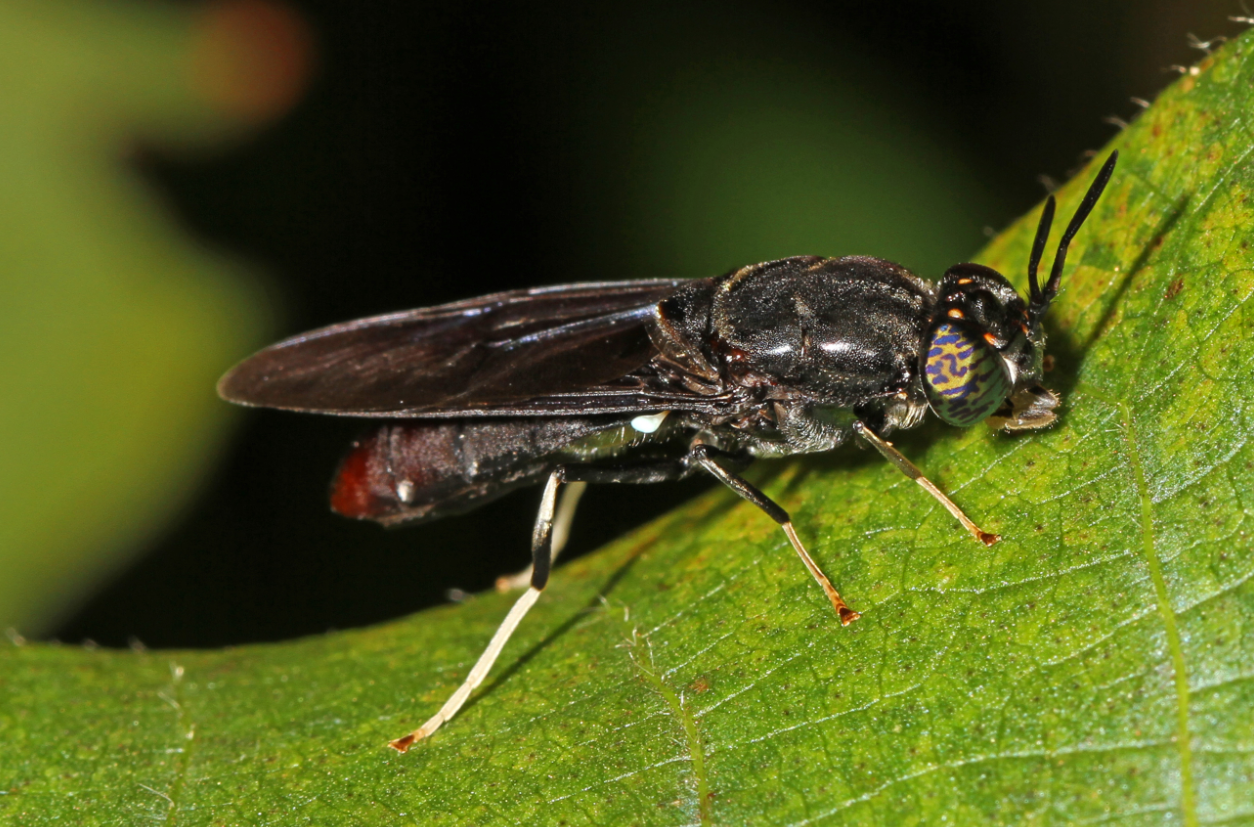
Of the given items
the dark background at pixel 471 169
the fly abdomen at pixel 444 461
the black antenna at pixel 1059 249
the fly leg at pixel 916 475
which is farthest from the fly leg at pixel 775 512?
the dark background at pixel 471 169

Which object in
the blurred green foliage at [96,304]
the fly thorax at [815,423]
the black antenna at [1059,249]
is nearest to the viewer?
the black antenna at [1059,249]

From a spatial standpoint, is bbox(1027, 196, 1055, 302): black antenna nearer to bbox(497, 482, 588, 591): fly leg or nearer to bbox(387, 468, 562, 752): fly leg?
bbox(387, 468, 562, 752): fly leg

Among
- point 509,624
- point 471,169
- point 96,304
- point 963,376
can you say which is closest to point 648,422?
point 509,624

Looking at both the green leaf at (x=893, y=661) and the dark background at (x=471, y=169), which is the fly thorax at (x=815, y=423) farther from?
the dark background at (x=471, y=169)

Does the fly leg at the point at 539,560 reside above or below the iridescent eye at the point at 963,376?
below

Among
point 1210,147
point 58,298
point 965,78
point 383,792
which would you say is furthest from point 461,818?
point 965,78

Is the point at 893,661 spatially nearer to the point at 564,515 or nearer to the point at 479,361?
the point at 479,361

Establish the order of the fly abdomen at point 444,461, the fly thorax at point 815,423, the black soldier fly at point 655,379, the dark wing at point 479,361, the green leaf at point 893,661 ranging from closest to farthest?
the green leaf at point 893,661
the black soldier fly at point 655,379
the fly thorax at point 815,423
the dark wing at point 479,361
the fly abdomen at point 444,461
